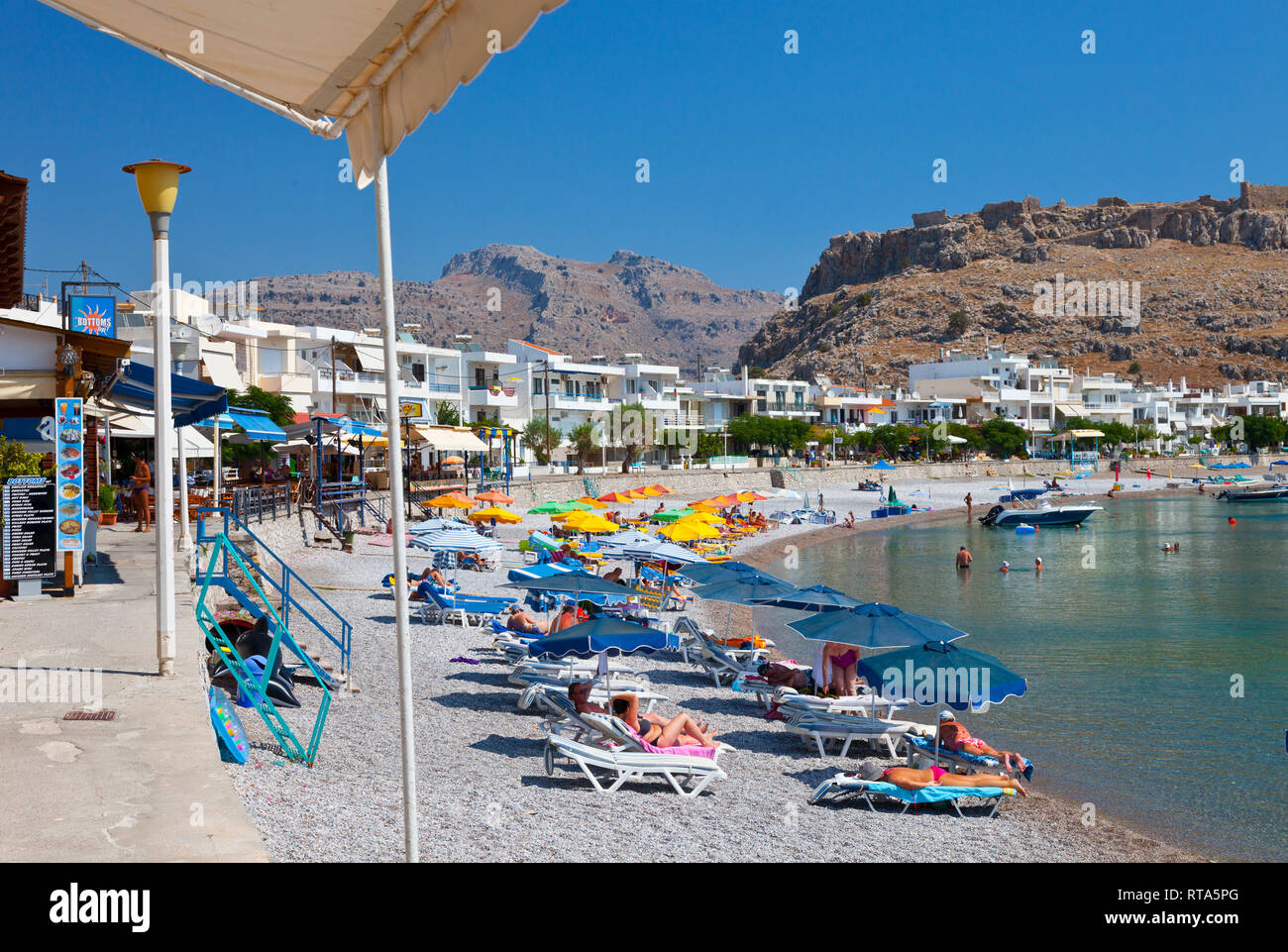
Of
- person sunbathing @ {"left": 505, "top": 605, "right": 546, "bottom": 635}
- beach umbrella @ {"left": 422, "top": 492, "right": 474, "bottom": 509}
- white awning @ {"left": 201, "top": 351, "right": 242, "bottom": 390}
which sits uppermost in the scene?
white awning @ {"left": 201, "top": 351, "right": 242, "bottom": 390}

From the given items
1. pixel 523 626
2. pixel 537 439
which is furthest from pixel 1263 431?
pixel 523 626

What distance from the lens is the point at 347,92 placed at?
116 inches

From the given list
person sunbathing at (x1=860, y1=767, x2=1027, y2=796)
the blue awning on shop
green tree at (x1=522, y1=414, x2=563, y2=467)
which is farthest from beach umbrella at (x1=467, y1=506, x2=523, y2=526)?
green tree at (x1=522, y1=414, x2=563, y2=467)

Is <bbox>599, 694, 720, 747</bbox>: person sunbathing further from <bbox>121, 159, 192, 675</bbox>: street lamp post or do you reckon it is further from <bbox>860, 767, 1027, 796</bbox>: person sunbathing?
<bbox>121, 159, 192, 675</bbox>: street lamp post

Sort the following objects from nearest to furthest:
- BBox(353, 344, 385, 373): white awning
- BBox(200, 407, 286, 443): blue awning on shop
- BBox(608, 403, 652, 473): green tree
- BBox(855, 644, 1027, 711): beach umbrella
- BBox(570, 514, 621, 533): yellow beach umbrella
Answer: BBox(855, 644, 1027, 711): beach umbrella < BBox(200, 407, 286, 443): blue awning on shop < BBox(570, 514, 621, 533): yellow beach umbrella < BBox(353, 344, 385, 373): white awning < BBox(608, 403, 652, 473): green tree

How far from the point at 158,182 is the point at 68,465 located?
4.58 m

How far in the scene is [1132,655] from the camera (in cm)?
2028

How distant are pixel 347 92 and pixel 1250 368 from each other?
499ft

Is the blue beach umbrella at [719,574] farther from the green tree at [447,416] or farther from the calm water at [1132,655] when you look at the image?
the green tree at [447,416]

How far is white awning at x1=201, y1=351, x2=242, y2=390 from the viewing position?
42.1 metres

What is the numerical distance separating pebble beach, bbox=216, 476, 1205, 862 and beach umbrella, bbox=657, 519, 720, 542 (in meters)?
15.1

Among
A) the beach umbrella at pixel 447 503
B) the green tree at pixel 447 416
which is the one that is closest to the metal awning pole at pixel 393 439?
the beach umbrella at pixel 447 503

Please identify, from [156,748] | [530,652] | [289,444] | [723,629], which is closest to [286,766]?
[156,748]
